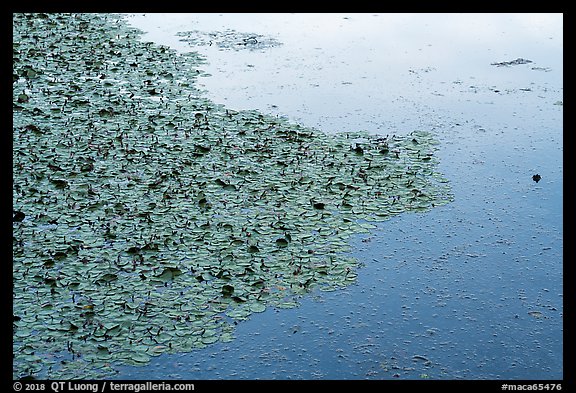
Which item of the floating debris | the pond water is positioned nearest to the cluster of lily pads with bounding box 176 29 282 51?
the pond water

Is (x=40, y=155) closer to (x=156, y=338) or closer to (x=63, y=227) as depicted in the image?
(x=63, y=227)

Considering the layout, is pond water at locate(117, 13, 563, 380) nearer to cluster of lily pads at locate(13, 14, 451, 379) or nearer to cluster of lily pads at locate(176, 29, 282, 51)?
cluster of lily pads at locate(176, 29, 282, 51)

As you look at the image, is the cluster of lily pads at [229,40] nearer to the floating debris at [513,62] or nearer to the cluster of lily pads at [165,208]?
the cluster of lily pads at [165,208]

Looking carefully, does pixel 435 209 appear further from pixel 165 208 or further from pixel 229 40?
pixel 229 40

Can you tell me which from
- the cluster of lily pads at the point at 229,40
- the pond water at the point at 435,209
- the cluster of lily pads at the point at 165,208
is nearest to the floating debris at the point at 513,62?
the pond water at the point at 435,209

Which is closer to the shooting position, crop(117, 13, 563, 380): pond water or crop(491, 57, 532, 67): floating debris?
crop(117, 13, 563, 380): pond water

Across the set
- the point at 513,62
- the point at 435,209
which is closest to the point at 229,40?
the point at 513,62
